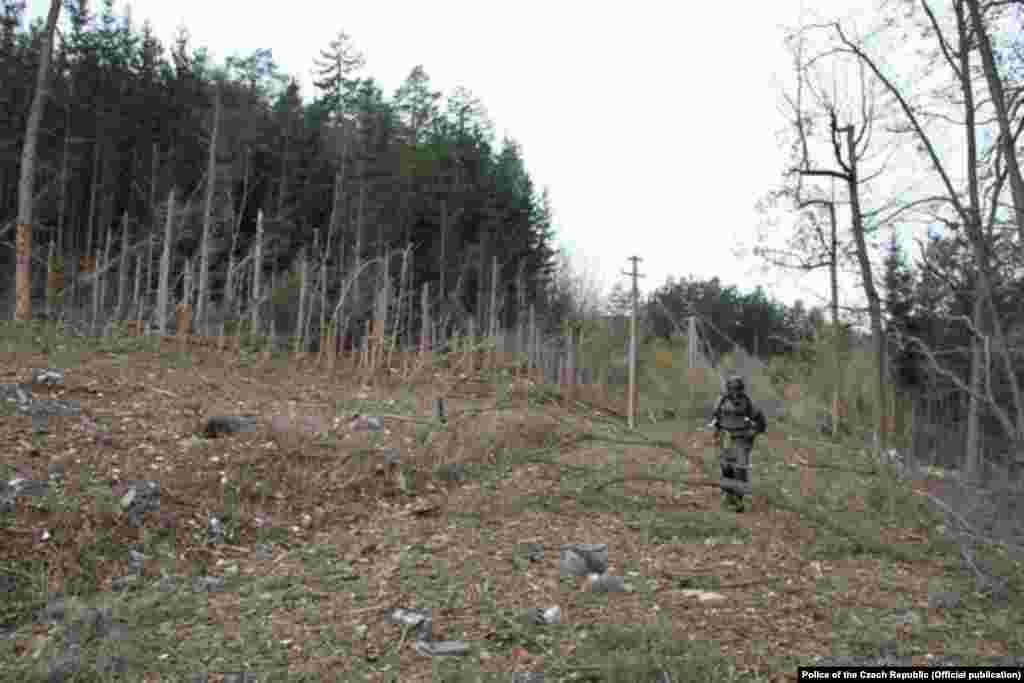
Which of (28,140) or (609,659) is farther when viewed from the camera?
(28,140)

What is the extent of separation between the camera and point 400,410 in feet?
35.7

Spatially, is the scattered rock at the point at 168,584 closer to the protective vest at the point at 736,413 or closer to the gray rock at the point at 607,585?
the gray rock at the point at 607,585

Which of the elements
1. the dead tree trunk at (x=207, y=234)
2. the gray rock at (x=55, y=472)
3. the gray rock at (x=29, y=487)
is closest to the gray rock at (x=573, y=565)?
the gray rock at (x=29, y=487)

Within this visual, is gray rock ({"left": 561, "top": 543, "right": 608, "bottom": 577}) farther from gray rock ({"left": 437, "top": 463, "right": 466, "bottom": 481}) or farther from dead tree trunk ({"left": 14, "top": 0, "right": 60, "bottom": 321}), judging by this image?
dead tree trunk ({"left": 14, "top": 0, "right": 60, "bottom": 321})

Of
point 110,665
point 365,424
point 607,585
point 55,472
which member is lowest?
point 110,665

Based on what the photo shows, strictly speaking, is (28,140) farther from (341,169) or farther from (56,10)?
(341,169)

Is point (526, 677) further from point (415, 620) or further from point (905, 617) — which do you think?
point (905, 617)

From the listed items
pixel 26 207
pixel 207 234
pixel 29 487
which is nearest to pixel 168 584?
pixel 29 487

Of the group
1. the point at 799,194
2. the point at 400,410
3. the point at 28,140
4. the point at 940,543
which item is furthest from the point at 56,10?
the point at 940,543

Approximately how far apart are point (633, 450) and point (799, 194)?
14.6ft

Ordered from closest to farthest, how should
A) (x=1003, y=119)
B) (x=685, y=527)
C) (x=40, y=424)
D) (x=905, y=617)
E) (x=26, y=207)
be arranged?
(x=905, y=617), (x=1003, y=119), (x=685, y=527), (x=40, y=424), (x=26, y=207)

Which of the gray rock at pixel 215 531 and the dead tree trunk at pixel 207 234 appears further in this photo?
the dead tree trunk at pixel 207 234

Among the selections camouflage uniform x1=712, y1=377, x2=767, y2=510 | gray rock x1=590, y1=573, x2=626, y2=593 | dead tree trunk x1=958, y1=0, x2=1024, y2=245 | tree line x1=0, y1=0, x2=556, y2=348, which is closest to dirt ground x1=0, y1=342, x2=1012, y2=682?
gray rock x1=590, y1=573, x2=626, y2=593

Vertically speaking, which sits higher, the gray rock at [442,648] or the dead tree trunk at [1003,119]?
the dead tree trunk at [1003,119]
